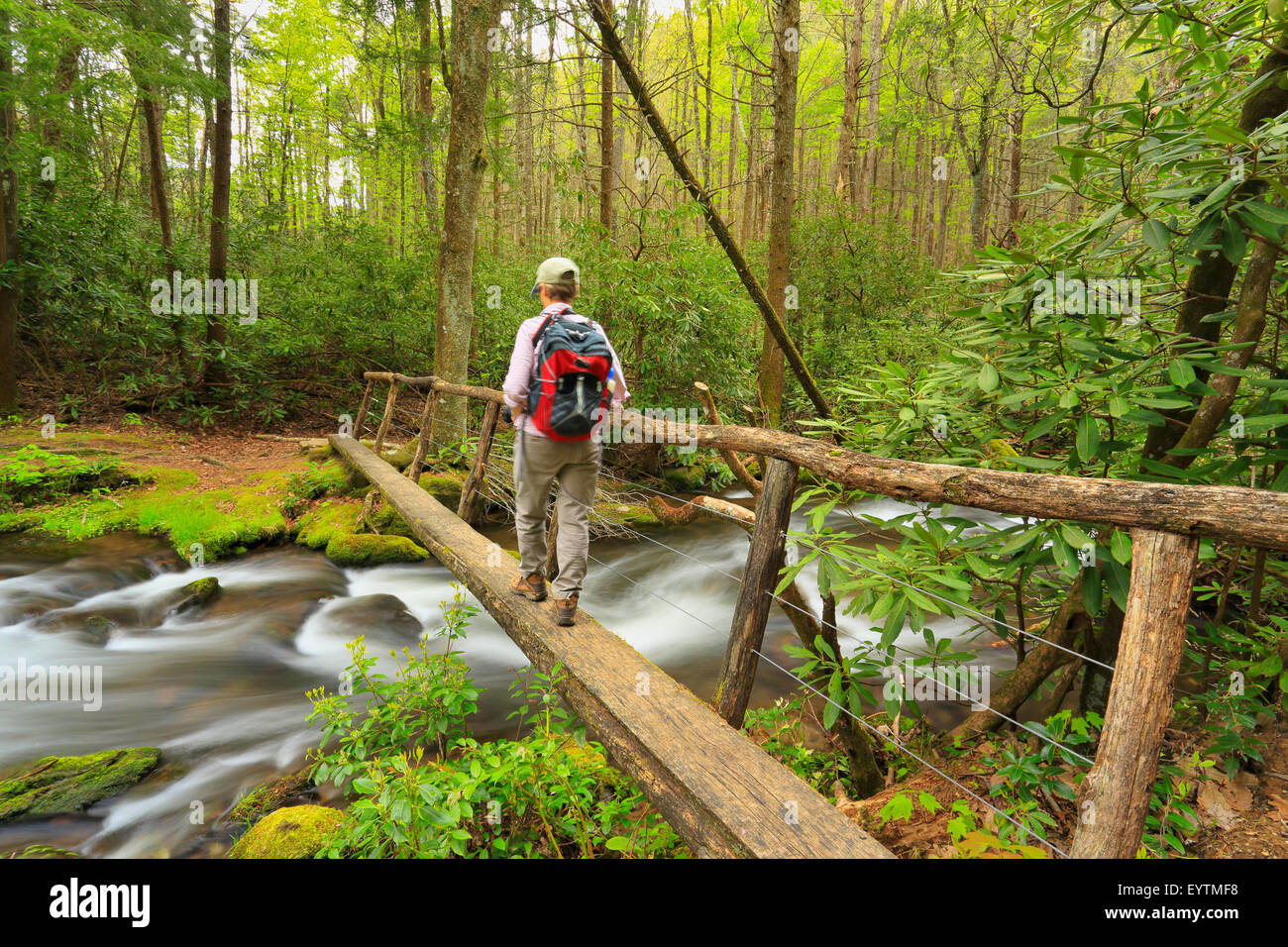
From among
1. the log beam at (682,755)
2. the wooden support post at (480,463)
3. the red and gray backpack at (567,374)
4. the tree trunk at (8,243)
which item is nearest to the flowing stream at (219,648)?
the wooden support post at (480,463)

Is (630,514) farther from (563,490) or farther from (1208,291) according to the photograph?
(1208,291)

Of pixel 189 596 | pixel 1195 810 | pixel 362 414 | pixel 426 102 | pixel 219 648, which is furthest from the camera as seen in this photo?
pixel 426 102

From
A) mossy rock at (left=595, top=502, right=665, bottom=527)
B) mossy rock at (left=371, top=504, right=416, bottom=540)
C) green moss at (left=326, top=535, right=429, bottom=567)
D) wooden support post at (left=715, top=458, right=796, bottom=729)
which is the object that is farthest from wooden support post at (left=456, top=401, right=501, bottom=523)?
wooden support post at (left=715, top=458, right=796, bottom=729)

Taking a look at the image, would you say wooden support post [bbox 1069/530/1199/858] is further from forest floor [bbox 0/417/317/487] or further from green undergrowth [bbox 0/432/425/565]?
forest floor [bbox 0/417/317/487]

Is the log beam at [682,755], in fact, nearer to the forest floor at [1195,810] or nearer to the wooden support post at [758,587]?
the wooden support post at [758,587]

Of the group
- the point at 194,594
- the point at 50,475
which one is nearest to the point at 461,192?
the point at 194,594

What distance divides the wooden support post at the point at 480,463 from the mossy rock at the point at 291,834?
325cm

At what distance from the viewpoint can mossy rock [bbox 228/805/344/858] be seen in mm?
2865

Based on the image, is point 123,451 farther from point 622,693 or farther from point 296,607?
point 622,693

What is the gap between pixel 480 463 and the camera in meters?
5.99

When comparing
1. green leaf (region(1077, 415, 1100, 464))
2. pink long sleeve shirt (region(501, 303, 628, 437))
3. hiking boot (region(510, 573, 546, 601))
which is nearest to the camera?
green leaf (region(1077, 415, 1100, 464))

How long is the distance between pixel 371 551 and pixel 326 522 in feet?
3.05
